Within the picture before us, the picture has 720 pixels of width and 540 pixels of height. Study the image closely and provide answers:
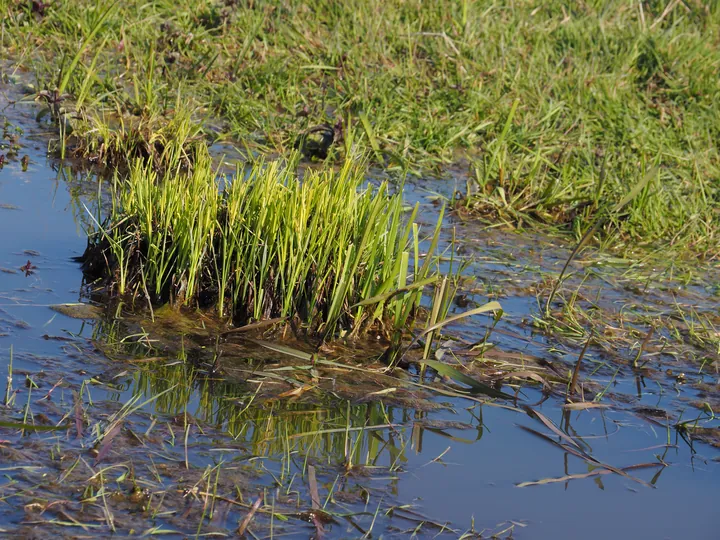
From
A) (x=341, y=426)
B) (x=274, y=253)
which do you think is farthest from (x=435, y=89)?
(x=341, y=426)

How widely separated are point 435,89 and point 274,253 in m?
3.49

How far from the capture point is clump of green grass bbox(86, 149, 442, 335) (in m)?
3.64

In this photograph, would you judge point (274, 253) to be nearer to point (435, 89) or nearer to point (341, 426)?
point (341, 426)

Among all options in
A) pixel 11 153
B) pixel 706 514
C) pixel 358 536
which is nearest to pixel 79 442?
pixel 358 536

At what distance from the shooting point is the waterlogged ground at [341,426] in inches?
97.9

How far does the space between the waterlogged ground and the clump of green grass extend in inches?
5.3

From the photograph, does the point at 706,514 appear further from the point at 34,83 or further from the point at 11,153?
the point at 34,83

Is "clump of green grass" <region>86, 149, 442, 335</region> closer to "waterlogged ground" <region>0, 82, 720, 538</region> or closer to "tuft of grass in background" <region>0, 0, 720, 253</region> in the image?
"waterlogged ground" <region>0, 82, 720, 538</region>

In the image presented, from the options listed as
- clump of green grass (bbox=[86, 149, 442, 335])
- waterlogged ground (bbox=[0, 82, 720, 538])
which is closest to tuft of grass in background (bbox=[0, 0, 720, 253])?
waterlogged ground (bbox=[0, 82, 720, 538])

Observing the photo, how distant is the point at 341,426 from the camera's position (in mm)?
3053

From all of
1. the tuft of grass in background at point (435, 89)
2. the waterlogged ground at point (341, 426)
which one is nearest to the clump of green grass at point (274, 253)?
the waterlogged ground at point (341, 426)

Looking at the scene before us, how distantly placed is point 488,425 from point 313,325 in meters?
0.84

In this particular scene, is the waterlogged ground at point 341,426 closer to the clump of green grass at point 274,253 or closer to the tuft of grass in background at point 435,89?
the clump of green grass at point 274,253

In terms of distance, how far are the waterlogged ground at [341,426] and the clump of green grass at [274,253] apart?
5.3 inches
